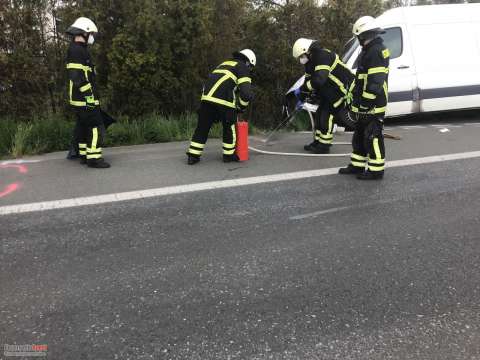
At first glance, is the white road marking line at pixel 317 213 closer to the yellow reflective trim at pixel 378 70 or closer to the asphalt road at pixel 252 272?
the asphalt road at pixel 252 272

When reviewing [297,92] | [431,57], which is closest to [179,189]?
[297,92]

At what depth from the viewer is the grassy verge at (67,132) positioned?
6988mm

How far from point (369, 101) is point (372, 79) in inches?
10.6

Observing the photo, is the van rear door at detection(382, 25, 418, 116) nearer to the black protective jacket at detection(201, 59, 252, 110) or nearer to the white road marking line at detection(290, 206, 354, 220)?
the black protective jacket at detection(201, 59, 252, 110)

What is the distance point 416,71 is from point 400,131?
1179mm

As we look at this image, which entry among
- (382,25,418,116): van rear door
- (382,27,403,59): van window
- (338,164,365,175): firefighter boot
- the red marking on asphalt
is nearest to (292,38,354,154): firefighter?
(338,164,365,175): firefighter boot

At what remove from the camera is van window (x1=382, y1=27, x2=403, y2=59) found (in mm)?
8750

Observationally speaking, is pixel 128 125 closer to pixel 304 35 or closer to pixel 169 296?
pixel 304 35

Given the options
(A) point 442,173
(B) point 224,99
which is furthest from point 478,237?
(B) point 224,99

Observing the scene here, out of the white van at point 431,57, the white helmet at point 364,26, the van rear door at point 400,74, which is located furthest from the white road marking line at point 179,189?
the white van at point 431,57

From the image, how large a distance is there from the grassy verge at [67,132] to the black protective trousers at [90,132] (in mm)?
1018

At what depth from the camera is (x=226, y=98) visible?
6.26m

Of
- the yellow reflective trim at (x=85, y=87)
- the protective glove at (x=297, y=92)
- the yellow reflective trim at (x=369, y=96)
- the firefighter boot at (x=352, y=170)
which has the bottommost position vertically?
the firefighter boot at (x=352, y=170)

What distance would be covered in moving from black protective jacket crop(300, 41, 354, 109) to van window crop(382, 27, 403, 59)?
2.49 m
